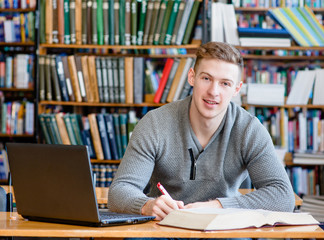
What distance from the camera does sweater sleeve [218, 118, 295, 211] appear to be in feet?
5.92

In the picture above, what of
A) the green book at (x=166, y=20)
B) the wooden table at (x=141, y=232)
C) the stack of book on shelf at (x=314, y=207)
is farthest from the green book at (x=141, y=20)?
the wooden table at (x=141, y=232)

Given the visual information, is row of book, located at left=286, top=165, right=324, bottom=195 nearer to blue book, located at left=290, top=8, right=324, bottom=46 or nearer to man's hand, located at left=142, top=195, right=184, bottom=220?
blue book, located at left=290, top=8, right=324, bottom=46

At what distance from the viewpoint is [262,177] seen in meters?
1.97

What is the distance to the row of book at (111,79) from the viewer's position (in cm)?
410

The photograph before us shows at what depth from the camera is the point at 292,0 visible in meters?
4.34

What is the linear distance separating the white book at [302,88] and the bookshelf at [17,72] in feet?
6.41

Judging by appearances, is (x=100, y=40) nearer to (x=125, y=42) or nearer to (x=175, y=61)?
(x=125, y=42)

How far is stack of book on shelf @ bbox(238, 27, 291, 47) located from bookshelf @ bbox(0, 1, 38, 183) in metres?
1.58

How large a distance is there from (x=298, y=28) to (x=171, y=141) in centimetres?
234

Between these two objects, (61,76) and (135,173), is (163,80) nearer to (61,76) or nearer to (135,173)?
(61,76)

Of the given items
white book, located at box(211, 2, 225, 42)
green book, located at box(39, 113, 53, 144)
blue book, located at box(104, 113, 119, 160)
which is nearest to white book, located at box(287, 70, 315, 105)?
white book, located at box(211, 2, 225, 42)

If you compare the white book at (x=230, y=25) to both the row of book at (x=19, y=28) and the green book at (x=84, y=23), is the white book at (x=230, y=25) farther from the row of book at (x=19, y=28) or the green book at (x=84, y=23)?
the row of book at (x=19, y=28)

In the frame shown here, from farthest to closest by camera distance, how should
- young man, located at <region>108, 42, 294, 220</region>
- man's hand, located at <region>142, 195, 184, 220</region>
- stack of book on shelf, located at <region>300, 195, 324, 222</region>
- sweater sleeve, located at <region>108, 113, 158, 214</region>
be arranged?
stack of book on shelf, located at <region>300, 195, 324, 222</region> → young man, located at <region>108, 42, 294, 220</region> → sweater sleeve, located at <region>108, 113, 158, 214</region> → man's hand, located at <region>142, 195, 184, 220</region>

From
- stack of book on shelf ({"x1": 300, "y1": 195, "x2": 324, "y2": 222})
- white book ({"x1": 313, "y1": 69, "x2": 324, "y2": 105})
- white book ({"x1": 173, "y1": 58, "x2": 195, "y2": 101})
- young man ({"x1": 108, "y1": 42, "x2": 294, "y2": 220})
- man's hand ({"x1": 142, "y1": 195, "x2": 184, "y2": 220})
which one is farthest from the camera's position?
white book ({"x1": 313, "y1": 69, "x2": 324, "y2": 105})
